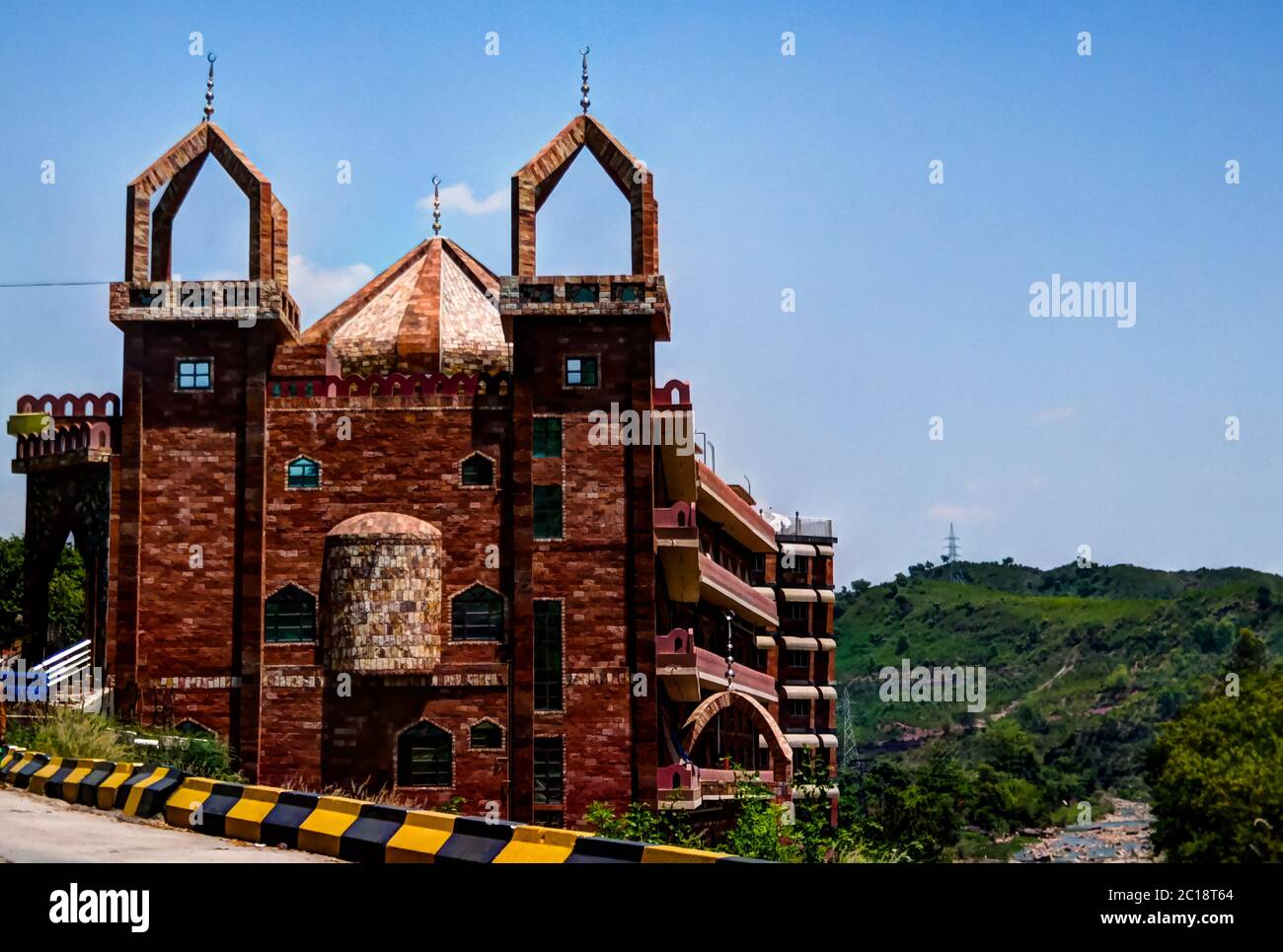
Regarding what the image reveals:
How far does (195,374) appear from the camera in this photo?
4975cm

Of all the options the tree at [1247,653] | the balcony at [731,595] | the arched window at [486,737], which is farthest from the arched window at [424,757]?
the tree at [1247,653]

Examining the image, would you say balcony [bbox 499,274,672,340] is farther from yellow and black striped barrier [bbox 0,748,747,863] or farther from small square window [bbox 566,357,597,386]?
yellow and black striped barrier [bbox 0,748,747,863]

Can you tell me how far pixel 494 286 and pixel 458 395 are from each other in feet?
29.8

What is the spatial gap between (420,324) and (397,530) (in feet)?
27.9

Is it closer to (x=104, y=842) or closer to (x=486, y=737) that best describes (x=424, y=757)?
(x=486, y=737)

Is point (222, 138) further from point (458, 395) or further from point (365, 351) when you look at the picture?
point (458, 395)

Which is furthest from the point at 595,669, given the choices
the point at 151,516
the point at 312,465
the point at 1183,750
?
the point at 1183,750

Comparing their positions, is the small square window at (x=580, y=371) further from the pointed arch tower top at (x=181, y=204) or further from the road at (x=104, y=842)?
the road at (x=104, y=842)

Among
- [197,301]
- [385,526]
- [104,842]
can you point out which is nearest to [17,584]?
[197,301]

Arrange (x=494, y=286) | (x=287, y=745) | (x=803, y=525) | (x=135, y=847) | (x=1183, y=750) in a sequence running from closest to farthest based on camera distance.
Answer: (x=135, y=847)
(x=287, y=745)
(x=494, y=286)
(x=1183, y=750)
(x=803, y=525)

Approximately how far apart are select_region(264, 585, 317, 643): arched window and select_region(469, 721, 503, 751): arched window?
17.9ft

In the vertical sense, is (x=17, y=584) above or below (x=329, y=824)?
above

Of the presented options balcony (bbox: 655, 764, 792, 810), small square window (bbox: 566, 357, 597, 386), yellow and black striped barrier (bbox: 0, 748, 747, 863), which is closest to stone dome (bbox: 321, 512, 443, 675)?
small square window (bbox: 566, 357, 597, 386)
